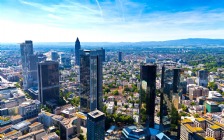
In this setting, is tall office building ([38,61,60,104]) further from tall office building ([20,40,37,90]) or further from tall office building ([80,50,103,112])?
tall office building ([20,40,37,90])

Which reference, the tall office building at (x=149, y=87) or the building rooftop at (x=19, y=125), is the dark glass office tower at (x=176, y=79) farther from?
the building rooftop at (x=19, y=125)

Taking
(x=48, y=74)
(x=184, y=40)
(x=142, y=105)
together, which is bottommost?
(x=142, y=105)

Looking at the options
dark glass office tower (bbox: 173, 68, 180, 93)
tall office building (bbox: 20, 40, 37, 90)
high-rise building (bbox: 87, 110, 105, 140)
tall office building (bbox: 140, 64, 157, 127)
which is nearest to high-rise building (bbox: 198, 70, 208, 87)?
dark glass office tower (bbox: 173, 68, 180, 93)

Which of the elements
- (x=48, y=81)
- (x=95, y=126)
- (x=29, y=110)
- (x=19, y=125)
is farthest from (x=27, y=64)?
(x=95, y=126)

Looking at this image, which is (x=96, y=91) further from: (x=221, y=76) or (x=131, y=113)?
(x=221, y=76)

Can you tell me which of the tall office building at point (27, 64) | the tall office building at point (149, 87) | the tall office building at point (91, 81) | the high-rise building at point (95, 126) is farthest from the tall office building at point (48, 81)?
the high-rise building at point (95, 126)

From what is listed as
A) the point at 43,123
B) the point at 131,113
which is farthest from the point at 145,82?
the point at 43,123
